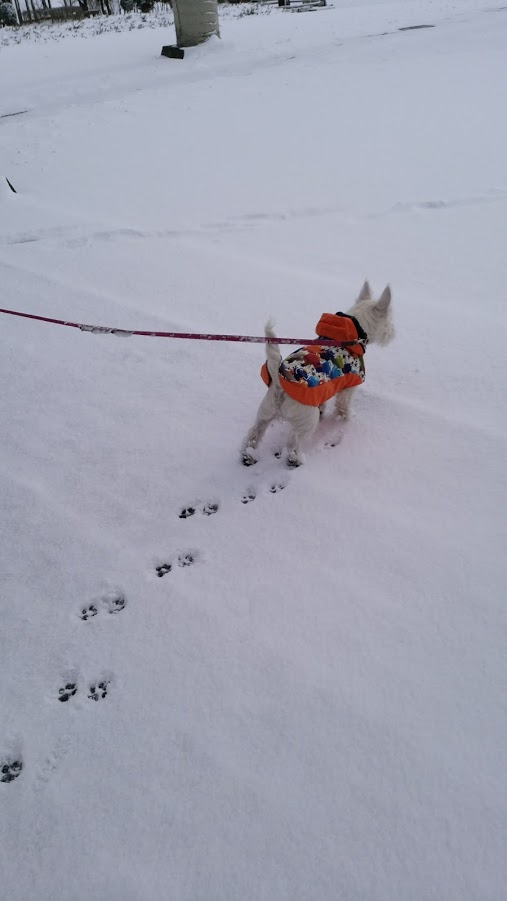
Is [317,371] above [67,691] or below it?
above

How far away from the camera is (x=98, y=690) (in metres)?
2.02

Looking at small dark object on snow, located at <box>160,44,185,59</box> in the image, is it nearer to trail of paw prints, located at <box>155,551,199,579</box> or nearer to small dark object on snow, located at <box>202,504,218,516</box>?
small dark object on snow, located at <box>202,504,218,516</box>

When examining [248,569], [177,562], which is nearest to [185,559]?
[177,562]

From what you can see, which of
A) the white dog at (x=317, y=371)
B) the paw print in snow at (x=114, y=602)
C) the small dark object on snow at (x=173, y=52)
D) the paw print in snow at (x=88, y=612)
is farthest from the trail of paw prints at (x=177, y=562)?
the small dark object on snow at (x=173, y=52)

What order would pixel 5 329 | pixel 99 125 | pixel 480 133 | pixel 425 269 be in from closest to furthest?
pixel 5 329, pixel 425 269, pixel 480 133, pixel 99 125

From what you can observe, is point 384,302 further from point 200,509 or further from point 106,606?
point 106,606

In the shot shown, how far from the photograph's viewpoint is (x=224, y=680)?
199 centimetres

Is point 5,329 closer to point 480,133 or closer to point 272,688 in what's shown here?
point 272,688

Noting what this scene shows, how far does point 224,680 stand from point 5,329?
3735mm

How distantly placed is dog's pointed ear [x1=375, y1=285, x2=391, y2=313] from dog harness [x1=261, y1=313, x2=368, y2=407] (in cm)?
16

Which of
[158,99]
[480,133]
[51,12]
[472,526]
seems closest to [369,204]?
[480,133]

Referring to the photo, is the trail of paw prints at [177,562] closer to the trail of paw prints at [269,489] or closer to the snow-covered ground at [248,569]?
the snow-covered ground at [248,569]

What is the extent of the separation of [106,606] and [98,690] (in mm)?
388

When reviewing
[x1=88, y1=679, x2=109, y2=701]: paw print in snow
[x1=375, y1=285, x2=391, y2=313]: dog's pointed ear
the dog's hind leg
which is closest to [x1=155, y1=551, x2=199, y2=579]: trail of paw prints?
[x1=88, y1=679, x2=109, y2=701]: paw print in snow
